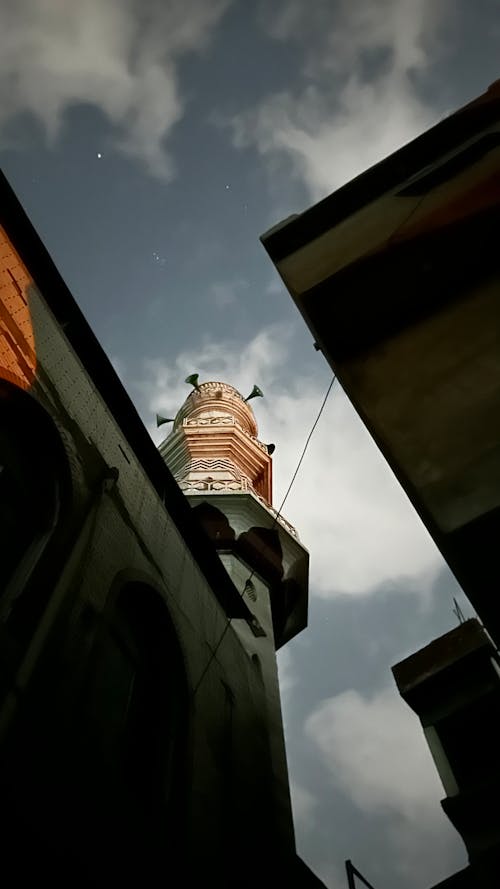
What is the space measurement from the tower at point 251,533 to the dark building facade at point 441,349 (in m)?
3.53

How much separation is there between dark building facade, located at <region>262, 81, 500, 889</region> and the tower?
3.53 m

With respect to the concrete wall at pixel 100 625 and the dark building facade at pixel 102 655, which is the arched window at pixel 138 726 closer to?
the dark building facade at pixel 102 655

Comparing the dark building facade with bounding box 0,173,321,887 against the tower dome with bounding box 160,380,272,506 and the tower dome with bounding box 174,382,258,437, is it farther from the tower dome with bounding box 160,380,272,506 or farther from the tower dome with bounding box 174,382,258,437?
the tower dome with bounding box 174,382,258,437

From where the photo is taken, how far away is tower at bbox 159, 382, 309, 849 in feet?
37.0

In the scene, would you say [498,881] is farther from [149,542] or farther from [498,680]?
[149,542]

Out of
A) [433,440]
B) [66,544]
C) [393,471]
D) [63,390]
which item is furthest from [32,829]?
[63,390]

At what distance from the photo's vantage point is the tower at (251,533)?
1128cm

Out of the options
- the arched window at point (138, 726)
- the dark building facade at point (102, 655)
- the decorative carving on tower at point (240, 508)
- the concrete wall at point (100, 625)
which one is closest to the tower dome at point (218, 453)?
the decorative carving on tower at point (240, 508)

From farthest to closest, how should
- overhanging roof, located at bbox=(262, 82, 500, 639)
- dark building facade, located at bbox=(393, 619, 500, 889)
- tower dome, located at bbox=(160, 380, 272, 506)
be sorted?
1. tower dome, located at bbox=(160, 380, 272, 506)
2. dark building facade, located at bbox=(393, 619, 500, 889)
3. overhanging roof, located at bbox=(262, 82, 500, 639)

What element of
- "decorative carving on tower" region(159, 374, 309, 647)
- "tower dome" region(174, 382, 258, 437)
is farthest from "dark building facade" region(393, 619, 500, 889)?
"tower dome" region(174, 382, 258, 437)

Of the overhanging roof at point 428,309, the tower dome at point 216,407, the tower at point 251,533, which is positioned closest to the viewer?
the overhanging roof at point 428,309

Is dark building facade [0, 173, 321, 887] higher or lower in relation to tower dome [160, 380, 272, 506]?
lower

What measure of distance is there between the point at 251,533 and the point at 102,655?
36.8 ft

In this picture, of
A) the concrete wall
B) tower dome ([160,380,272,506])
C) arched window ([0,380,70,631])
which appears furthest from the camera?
tower dome ([160,380,272,506])
